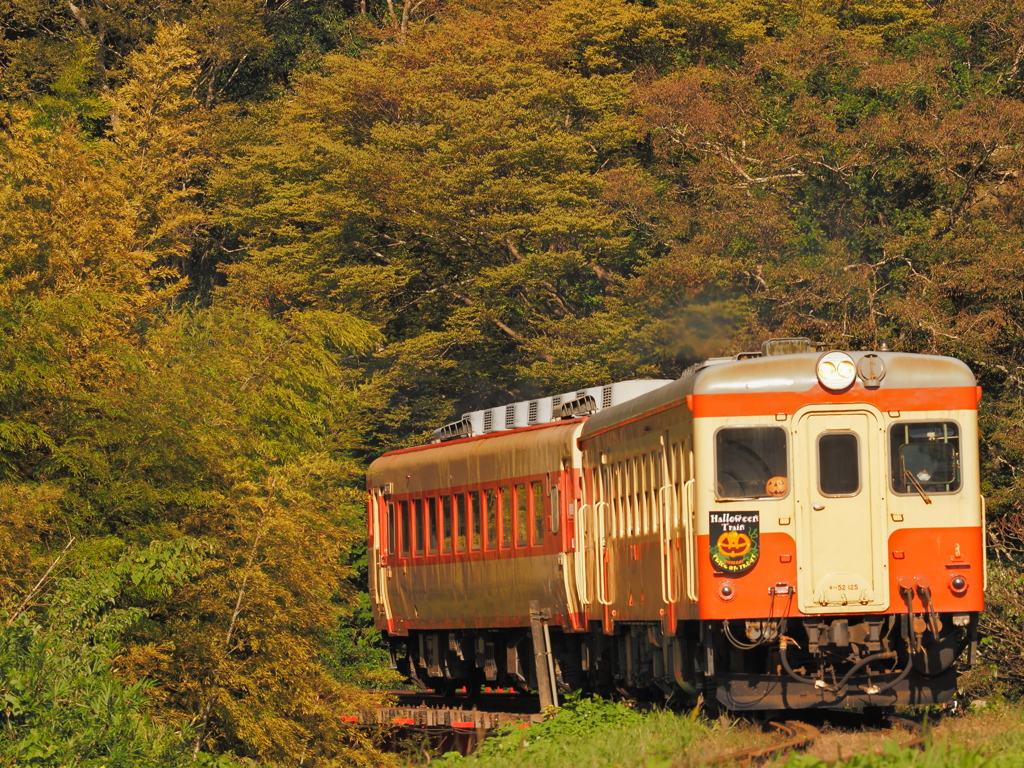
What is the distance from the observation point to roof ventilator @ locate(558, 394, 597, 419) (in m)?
16.5

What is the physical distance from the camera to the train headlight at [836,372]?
40.9 feet

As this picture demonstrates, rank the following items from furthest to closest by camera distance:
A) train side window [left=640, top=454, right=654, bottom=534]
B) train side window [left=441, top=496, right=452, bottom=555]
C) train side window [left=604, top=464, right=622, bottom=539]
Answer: train side window [left=441, top=496, right=452, bottom=555] < train side window [left=604, top=464, right=622, bottom=539] < train side window [left=640, top=454, right=654, bottom=534]

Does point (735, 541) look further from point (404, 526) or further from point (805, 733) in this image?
point (404, 526)

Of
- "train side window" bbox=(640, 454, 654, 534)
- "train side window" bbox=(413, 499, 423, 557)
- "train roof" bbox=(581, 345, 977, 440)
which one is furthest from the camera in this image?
"train side window" bbox=(413, 499, 423, 557)

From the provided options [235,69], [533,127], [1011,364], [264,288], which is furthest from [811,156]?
[235,69]

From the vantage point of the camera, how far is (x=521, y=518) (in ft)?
55.8

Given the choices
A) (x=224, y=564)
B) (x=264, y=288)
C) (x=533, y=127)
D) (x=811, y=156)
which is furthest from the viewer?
(x=264, y=288)

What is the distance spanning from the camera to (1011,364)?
22.6m

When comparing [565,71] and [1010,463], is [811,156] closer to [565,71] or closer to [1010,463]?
[565,71]

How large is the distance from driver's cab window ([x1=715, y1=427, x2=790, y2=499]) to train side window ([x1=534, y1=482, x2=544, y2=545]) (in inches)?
168

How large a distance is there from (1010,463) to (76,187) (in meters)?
12.5

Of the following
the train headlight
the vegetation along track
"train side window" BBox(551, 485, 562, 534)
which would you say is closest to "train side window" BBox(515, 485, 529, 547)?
"train side window" BBox(551, 485, 562, 534)

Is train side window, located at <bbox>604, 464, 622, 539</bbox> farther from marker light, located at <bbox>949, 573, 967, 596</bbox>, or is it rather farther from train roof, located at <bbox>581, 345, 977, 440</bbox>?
marker light, located at <bbox>949, 573, 967, 596</bbox>

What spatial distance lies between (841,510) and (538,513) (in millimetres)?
4798
